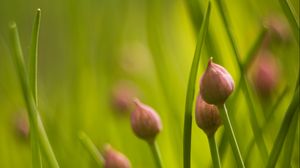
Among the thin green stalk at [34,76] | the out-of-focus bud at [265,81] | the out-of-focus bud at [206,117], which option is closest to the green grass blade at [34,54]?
the thin green stalk at [34,76]

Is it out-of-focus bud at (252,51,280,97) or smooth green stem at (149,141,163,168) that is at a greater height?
smooth green stem at (149,141,163,168)

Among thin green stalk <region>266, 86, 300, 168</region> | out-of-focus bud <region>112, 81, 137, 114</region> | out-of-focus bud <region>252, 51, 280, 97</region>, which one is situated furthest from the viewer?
out-of-focus bud <region>112, 81, 137, 114</region>

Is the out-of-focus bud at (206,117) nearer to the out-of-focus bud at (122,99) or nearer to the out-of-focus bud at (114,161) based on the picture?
the out-of-focus bud at (114,161)

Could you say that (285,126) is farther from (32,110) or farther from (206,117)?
(32,110)

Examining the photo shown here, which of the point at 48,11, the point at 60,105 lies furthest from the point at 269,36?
the point at 48,11

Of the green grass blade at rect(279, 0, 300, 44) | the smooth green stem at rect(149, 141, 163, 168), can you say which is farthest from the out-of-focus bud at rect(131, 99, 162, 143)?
the green grass blade at rect(279, 0, 300, 44)

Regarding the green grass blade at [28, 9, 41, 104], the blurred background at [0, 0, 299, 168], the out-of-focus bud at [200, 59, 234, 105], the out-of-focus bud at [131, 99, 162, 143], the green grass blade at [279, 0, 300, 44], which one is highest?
the green grass blade at [28, 9, 41, 104]

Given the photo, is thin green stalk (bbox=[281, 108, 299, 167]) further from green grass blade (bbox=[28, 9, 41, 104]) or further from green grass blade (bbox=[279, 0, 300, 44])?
green grass blade (bbox=[28, 9, 41, 104])
